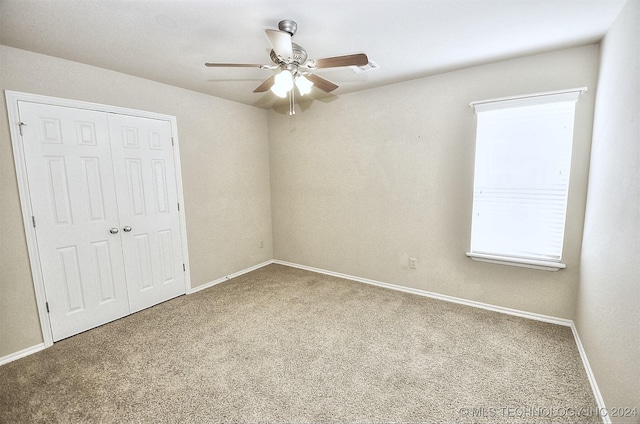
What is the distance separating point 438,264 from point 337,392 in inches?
75.9

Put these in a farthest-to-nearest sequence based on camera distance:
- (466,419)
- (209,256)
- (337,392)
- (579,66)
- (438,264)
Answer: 1. (209,256)
2. (438,264)
3. (579,66)
4. (337,392)
5. (466,419)

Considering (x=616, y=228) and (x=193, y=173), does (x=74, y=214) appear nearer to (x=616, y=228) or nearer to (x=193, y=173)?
(x=193, y=173)

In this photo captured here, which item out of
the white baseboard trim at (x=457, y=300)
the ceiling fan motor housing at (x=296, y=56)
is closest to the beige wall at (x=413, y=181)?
the white baseboard trim at (x=457, y=300)

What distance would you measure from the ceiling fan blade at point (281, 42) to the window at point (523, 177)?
6.57 ft

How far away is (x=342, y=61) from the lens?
1.79 metres

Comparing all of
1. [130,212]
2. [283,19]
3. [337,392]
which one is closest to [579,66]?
[283,19]

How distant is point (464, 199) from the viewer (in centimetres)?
296

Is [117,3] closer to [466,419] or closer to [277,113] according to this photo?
[277,113]

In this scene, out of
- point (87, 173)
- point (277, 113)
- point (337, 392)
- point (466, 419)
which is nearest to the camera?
point (466, 419)

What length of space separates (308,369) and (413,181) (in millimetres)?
2263

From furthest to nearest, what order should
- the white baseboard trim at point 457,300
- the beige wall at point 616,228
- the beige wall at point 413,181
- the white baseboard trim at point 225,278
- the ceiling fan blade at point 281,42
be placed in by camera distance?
1. the white baseboard trim at point 225,278
2. the white baseboard trim at point 457,300
3. the beige wall at point 413,181
4. the ceiling fan blade at point 281,42
5. the beige wall at point 616,228

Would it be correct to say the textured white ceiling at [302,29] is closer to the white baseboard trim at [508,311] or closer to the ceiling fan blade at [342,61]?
the ceiling fan blade at [342,61]

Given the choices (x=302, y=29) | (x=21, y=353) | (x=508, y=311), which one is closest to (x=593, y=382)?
(x=508, y=311)

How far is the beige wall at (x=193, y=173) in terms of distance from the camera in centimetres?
221
